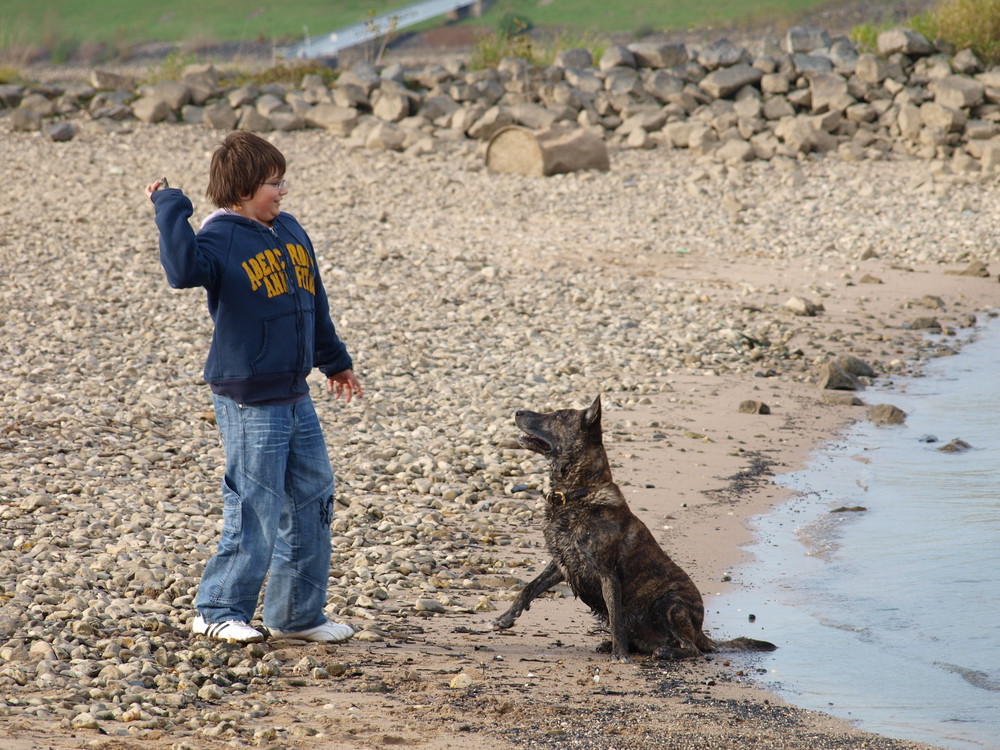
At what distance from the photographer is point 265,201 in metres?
4.86

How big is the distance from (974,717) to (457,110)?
63.7ft

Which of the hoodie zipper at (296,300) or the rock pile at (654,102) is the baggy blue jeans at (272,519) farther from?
the rock pile at (654,102)

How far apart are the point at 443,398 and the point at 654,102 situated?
1547cm

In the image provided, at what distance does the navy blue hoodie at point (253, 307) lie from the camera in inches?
187

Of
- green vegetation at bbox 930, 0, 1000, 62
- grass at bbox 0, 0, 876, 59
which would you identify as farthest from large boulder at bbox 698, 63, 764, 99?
grass at bbox 0, 0, 876, 59

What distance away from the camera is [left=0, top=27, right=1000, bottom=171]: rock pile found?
73.0ft

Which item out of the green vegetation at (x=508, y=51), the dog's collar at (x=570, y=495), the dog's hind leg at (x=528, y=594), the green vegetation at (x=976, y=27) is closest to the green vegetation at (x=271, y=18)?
the green vegetation at (x=508, y=51)

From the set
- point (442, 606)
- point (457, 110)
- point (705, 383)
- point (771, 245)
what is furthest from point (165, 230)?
point (457, 110)

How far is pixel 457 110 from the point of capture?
75.7 feet

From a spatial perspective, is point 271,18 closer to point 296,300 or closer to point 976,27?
point 976,27

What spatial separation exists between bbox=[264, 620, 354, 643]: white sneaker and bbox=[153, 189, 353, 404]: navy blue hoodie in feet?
3.56

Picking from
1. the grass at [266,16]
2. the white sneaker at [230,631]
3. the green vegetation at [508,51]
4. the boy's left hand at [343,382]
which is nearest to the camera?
the white sneaker at [230,631]

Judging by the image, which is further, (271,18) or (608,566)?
(271,18)

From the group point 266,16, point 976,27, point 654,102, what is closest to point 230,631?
point 654,102
